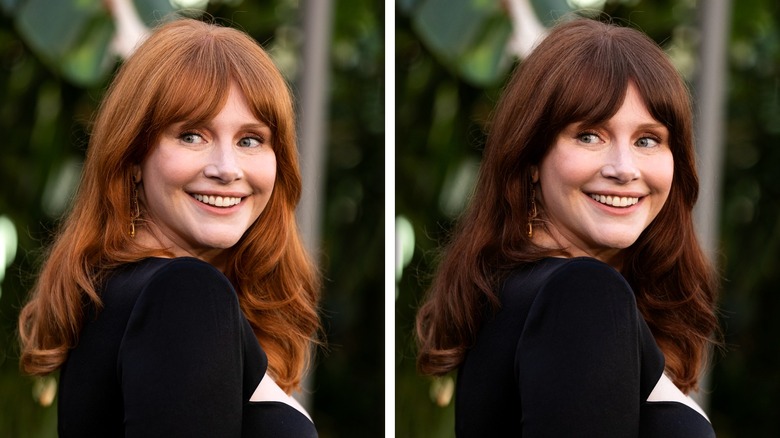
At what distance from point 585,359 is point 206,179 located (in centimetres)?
67

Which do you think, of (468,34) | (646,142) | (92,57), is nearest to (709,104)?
(468,34)

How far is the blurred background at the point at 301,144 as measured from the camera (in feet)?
9.37

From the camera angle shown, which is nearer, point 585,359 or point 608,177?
point 585,359

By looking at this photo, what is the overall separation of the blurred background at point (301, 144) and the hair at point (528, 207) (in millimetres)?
905

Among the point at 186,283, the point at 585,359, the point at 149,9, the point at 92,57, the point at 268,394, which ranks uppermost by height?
the point at 149,9

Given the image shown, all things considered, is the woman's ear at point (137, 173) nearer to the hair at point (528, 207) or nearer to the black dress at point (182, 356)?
the black dress at point (182, 356)

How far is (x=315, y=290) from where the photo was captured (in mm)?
2209

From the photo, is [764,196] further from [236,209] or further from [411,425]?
[236,209]

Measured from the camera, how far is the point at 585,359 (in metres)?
1.40

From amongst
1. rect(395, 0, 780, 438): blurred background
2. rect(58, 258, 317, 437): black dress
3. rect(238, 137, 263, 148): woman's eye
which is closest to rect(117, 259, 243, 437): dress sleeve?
rect(58, 258, 317, 437): black dress

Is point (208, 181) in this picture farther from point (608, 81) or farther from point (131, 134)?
point (608, 81)

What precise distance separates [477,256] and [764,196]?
1873 mm

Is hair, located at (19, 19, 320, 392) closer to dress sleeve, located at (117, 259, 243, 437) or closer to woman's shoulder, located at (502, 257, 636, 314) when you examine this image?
dress sleeve, located at (117, 259, 243, 437)

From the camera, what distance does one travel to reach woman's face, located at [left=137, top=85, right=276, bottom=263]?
5.28 feet
